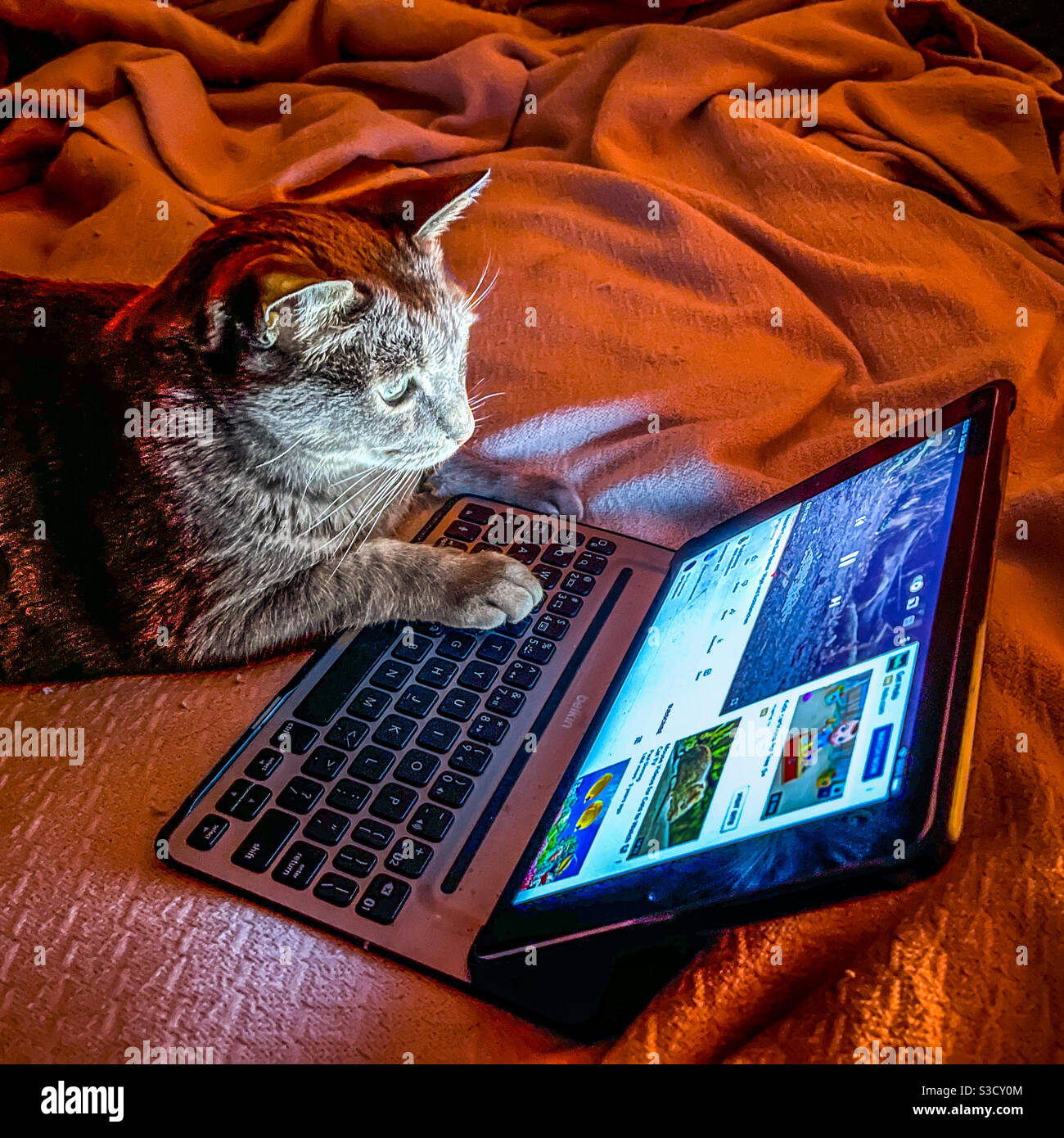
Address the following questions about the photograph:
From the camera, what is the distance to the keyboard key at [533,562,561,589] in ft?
3.15

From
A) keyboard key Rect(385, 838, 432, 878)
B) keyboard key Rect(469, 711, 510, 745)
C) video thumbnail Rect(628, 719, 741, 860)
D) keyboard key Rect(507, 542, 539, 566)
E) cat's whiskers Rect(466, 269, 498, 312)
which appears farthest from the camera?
cat's whiskers Rect(466, 269, 498, 312)

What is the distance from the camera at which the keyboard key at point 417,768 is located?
2.44 feet

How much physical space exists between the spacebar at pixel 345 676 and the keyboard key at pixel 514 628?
4.9 inches

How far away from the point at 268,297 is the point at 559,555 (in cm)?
45

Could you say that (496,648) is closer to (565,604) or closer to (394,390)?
(565,604)

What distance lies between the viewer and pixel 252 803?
722 mm

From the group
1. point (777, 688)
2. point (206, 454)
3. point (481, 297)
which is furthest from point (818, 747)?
point (481, 297)

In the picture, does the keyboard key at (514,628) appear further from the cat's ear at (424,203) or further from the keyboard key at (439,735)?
the cat's ear at (424,203)

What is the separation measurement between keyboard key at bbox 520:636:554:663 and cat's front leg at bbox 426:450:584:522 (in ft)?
0.73

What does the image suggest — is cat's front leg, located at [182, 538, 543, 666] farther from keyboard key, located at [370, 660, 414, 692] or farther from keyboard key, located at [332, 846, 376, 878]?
keyboard key, located at [332, 846, 376, 878]

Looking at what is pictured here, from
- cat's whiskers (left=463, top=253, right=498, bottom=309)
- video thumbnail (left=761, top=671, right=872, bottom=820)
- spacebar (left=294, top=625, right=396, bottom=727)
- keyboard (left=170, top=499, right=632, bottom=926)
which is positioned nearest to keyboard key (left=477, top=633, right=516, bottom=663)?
keyboard (left=170, top=499, right=632, bottom=926)

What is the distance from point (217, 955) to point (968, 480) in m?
0.73

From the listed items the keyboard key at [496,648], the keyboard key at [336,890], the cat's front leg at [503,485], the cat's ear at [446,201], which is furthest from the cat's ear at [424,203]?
the keyboard key at [336,890]
